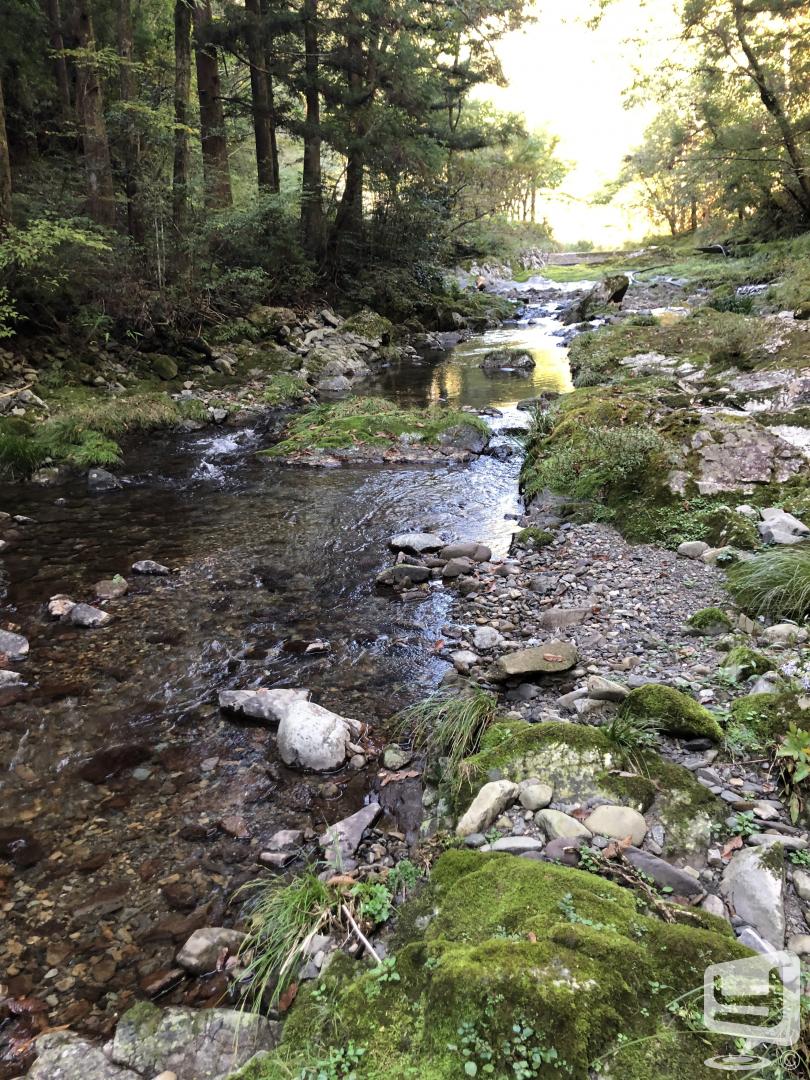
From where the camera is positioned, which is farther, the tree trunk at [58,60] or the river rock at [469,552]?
the tree trunk at [58,60]

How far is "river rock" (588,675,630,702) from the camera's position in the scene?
143 inches

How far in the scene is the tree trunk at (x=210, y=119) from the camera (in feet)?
50.6

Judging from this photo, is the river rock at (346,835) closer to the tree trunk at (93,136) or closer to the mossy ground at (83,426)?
the mossy ground at (83,426)

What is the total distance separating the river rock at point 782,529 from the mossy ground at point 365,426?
5.81 m

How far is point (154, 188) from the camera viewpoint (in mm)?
13008

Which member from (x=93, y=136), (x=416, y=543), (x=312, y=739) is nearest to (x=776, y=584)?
(x=312, y=739)

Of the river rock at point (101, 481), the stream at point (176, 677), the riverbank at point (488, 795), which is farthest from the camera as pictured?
the river rock at point (101, 481)

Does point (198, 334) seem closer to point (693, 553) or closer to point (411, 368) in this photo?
point (411, 368)

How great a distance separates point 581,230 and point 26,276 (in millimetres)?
64794

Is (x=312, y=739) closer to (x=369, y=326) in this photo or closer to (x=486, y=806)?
(x=486, y=806)

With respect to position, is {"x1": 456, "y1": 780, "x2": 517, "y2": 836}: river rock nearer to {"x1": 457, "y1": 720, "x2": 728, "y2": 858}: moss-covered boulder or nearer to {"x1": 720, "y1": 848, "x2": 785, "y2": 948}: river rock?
→ {"x1": 457, "y1": 720, "x2": 728, "y2": 858}: moss-covered boulder

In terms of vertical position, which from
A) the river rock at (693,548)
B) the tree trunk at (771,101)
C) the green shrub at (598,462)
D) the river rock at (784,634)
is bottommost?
the river rock at (784,634)

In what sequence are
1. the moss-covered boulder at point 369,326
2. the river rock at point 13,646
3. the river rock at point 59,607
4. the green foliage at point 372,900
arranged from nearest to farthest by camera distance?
the green foliage at point 372,900 → the river rock at point 13,646 → the river rock at point 59,607 → the moss-covered boulder at point 369,326

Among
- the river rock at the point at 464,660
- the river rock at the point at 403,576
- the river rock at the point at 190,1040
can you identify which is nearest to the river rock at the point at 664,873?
the river rock at the point at 190,1040
